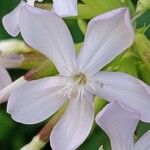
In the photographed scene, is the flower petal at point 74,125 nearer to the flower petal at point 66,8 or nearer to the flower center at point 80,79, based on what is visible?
the flower center at point 80,79

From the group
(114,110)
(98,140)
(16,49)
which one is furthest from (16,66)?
(98,140)

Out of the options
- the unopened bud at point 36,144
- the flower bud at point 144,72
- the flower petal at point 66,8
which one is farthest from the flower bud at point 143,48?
the unopened bud at point 36,144

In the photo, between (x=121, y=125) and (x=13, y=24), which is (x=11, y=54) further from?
(x=121, y=125)

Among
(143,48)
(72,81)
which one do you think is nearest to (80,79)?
(72,81)

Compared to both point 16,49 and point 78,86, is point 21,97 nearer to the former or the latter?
point 78,86

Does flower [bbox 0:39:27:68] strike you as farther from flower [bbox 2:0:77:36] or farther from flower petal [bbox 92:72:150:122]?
→ flower petal [bbox 92:72:150:122]

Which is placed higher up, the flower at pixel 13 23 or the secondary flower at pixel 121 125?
the flower at pixel 13 23
